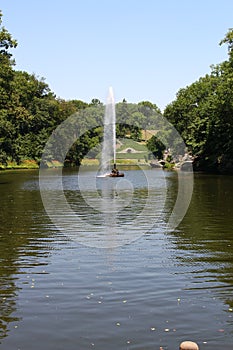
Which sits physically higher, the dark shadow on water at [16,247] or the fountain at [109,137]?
the fountain at [109,137]

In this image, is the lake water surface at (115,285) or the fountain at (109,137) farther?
the fountain at (109,137)

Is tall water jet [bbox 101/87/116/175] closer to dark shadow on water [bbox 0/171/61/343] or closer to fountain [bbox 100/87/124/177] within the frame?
fountain [bbox 100/87/124/177]

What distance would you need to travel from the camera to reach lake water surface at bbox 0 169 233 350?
9.63m

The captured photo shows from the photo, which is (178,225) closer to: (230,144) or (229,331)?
(229,331)

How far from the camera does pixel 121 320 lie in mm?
10398

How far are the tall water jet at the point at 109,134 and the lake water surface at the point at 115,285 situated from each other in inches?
2211

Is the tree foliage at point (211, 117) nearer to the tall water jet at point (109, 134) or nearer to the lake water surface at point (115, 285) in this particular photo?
the tall water jet at point (109, 134)

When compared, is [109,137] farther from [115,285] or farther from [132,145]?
[115,285]

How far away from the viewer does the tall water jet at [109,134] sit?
274 ft

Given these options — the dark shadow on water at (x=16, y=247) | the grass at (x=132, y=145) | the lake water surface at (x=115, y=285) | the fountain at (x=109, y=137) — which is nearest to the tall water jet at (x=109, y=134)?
the fountain at (x=109, y=137)

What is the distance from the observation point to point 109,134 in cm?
11456

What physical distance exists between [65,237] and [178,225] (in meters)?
6.20

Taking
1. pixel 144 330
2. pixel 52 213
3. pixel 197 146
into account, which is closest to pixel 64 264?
pixel 144 330

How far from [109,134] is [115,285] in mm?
102206
